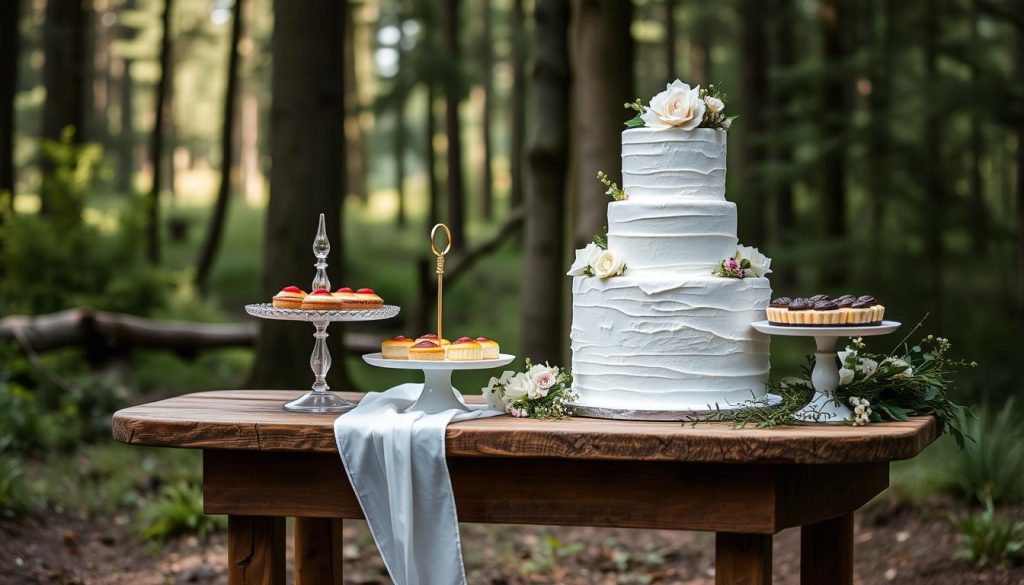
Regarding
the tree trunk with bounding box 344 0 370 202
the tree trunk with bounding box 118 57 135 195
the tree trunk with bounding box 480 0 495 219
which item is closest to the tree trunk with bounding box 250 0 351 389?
the tree trunk with bounding box 344 0 370 202

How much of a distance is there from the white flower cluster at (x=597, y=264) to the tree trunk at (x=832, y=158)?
28.4 ft

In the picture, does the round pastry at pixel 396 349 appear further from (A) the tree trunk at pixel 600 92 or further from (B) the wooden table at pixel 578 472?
(A) the tree trunk at pixel 600 92

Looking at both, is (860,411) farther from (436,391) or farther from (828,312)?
(436,391)

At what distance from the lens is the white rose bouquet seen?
352 cm

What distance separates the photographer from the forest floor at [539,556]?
5.41m

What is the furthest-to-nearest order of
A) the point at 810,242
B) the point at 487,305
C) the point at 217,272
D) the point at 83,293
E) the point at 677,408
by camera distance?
the point at 217,272
the point at 487,305
the point at 810,242
the point at 83,293
the point at 677,408

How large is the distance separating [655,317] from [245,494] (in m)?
1.36

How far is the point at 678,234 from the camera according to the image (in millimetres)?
3539

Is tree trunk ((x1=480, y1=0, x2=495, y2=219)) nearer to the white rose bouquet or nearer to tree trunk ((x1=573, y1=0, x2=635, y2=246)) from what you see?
tree trunk ((x1=573, y1=0, x2=635, y2=246))

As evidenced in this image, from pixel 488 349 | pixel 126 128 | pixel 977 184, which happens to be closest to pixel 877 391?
pixel 488 349

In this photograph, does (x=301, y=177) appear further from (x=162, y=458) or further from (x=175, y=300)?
(x=175, y=300)

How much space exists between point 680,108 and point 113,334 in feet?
22.9

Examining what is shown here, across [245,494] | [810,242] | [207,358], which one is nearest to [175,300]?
[207,358]

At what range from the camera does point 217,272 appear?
1925 centimetres
